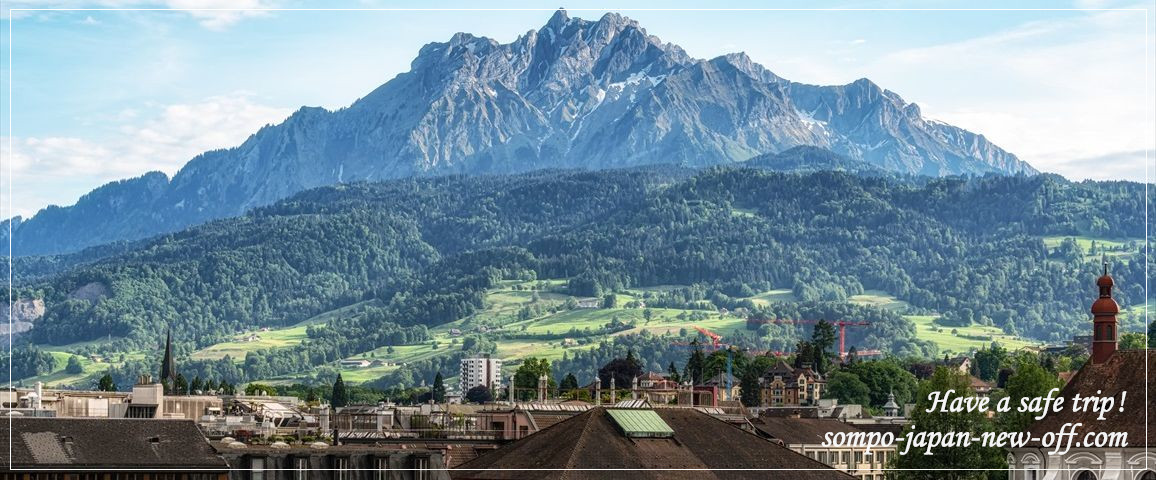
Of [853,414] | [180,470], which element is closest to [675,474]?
[180,470]

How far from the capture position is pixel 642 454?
85.8 metres

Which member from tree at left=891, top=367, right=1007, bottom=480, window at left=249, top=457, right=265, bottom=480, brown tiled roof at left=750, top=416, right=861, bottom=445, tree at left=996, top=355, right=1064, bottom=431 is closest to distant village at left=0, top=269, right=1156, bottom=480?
window at left=249, top=457, right=265, bottom=480

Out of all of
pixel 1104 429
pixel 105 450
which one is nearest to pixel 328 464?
pixel 105 450

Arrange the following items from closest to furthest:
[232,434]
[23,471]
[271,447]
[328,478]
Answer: [23,471]
[328,478]
[271,447]
[232,434]

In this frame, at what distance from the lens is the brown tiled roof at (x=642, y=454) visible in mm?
82688

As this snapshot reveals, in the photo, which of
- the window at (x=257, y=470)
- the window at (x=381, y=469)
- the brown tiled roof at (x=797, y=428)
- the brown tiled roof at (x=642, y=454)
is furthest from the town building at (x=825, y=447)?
the window at (x=257, y=470)

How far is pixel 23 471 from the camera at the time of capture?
60750mm

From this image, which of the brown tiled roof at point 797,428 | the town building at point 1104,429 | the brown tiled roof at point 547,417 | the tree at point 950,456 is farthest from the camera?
the brown tiled roof at point 797,428

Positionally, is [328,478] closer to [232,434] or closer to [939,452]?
Result: [232,434]

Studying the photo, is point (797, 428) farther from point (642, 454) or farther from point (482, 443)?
point (642, 454)

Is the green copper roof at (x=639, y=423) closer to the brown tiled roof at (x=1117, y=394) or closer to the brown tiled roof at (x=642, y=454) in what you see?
the brown tiled roof at (x=642, y=454)

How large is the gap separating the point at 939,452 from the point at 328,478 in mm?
40117

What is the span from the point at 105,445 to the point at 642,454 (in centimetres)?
2785

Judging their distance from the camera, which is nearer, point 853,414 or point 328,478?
point 328,478
